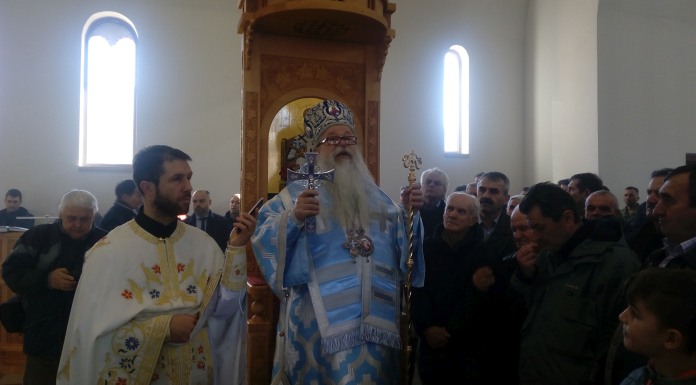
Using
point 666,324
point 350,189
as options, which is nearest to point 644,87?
point 350,189

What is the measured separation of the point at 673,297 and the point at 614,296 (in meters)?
0.73

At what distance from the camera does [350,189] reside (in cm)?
298

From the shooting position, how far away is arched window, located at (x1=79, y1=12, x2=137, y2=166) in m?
9.70

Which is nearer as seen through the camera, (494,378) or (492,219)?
(494,378)

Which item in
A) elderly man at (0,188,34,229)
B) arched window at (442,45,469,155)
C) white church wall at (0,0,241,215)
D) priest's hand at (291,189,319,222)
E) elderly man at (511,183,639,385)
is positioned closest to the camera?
elderly man at (511,183,639,385)

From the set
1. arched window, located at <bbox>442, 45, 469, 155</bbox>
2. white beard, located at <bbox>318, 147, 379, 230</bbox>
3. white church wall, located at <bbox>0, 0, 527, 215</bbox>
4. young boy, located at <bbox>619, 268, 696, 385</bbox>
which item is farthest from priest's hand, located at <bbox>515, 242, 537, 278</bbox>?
arched window, located at <bbox>442, 45, 469, 155</bbox>

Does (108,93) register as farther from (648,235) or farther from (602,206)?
(648,235)

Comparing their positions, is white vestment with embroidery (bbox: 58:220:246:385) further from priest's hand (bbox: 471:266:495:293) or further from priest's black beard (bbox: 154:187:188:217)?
priest's hand (bbox: 471:266:495:293)

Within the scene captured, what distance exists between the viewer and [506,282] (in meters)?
3.03

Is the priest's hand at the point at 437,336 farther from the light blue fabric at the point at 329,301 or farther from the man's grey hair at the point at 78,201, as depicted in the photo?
the man's grey hair at the point at 78,201

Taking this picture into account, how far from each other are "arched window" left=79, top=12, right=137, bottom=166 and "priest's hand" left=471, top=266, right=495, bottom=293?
8.02 meters

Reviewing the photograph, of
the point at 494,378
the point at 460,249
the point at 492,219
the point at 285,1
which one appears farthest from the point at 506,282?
the point at 285,1

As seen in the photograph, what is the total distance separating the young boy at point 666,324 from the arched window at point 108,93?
9168 millimetres

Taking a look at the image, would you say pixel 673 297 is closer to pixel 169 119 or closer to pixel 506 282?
pixel 506 282
